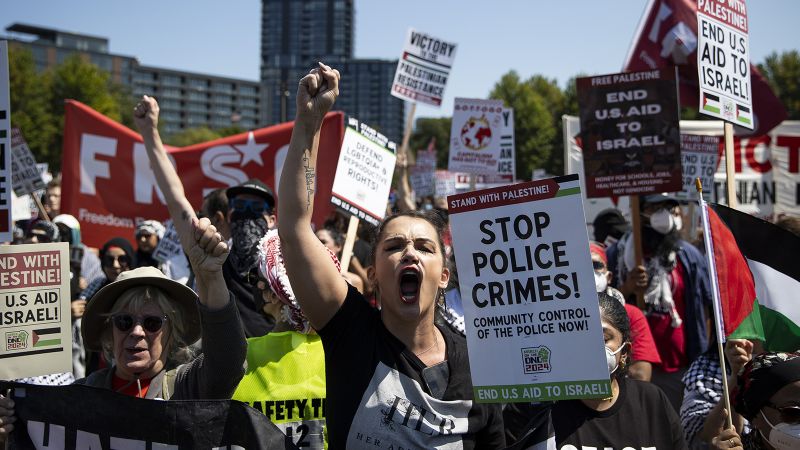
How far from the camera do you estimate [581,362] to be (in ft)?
8.89

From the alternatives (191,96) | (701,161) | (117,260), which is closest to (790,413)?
(117,260)

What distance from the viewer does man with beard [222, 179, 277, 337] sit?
15.3ft

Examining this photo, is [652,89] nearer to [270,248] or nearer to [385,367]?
[270,248]

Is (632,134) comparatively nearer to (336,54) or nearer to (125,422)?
(125,422)

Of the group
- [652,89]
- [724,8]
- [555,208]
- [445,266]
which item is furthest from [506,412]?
[652,89]

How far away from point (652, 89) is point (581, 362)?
4.28 metres

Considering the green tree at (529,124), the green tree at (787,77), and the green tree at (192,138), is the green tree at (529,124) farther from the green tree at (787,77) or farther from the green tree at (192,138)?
the green tree at (192,138)

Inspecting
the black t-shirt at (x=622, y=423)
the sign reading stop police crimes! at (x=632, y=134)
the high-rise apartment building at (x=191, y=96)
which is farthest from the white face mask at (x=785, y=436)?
the high-rise apartment building at (x=191, y=96)

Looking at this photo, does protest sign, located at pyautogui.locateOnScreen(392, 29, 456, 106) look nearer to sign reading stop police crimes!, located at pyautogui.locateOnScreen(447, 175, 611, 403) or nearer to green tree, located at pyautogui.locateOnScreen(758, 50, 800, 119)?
sign reading stop police crimes!, located at pyautogui.locateOnScreen(447, 175, 611, 403)

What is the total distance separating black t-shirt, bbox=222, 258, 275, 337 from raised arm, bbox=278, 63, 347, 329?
1.66 meters

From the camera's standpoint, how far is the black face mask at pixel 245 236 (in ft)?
16.4

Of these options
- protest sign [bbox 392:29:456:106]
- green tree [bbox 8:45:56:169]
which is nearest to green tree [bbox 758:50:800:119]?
green tree [bbox 8:45:56:169]

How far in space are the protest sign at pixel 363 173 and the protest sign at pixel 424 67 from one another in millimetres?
4498

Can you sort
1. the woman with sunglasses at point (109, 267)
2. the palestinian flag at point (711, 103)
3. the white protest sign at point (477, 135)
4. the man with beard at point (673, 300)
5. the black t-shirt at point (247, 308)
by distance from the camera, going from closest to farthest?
the black t-shirt at point (247, 308) → the palestinian flag at point (711, 103) → the man with beard at point (673, 300) → the woman with sunglasses at point (109, 267) → the white protest sign at point (477, 135)
